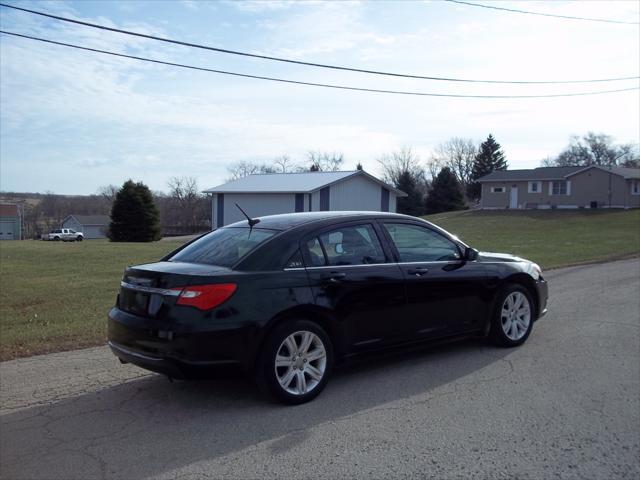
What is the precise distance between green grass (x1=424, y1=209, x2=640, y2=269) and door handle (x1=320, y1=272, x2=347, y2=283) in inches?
701

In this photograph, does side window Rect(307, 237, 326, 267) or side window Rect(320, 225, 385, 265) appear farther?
side window Rect(320, 225, 385, 265)

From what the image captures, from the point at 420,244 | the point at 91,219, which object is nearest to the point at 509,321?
the point at 420,244

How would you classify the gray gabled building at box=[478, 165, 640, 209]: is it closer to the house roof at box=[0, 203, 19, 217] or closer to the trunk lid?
the trunk lid

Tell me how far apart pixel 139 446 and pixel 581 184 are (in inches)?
2305

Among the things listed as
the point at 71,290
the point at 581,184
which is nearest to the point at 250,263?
the point at 71,290

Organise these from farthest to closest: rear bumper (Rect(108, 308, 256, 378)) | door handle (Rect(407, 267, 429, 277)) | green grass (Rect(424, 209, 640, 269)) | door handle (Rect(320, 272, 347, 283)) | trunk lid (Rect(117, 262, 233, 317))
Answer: green grass (Rect(424, 209, 640, 269)) → door handle (Rect(407, 267, 429, 277)) → door handle (Rect(320, 272, 347, 283)) → trunk lid (Rect(117, 262, 233, 317)) → rear bumper (Rect(108, 308, 256, 378))

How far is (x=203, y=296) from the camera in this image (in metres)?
4.54

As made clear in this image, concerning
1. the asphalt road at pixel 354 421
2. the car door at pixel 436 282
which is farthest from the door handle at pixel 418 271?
the asphalt road at pixel 354 421

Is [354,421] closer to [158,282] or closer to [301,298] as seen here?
[301,298]

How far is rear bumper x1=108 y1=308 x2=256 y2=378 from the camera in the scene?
4480mm

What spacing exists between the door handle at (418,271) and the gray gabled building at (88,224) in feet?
342

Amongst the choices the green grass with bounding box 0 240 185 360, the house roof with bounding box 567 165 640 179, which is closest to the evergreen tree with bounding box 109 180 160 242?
the green grass with bounding box 0 240 185 360

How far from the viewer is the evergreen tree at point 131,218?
48281mm

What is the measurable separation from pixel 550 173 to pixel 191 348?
195ft
